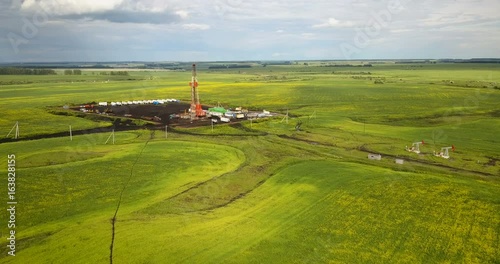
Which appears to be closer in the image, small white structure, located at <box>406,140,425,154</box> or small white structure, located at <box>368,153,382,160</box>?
small white structure, located at <box>368,153,382,160</box>

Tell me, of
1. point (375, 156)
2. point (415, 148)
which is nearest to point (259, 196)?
point (375, 156)

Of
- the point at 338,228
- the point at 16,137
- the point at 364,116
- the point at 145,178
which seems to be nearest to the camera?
the point at 338,228

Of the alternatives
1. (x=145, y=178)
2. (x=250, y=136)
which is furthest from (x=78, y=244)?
(x=250, y=136)

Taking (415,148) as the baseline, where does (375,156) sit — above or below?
below

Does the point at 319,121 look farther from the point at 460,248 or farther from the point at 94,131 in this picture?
the point at 460,248

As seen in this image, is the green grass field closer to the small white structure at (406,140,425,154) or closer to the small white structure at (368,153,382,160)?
the small white structure at (368,153,382,160)

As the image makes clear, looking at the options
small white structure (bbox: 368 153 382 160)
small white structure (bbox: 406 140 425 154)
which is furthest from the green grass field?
small white structure (bbox: 406 140 425 154)

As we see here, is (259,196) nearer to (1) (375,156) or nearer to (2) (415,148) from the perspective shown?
(1) (375,156)

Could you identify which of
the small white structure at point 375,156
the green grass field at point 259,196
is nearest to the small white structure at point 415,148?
the green grass field at point 259,196

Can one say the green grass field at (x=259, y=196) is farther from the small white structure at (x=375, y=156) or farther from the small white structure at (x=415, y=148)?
the small white structure at (x=415, y=148)
